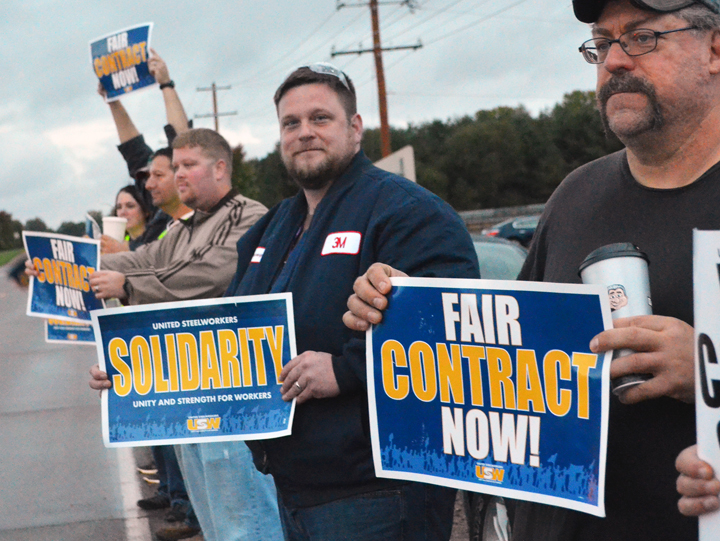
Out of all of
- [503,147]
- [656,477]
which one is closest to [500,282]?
[656,477]

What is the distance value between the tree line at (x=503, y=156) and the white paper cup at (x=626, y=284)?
69.1 metres

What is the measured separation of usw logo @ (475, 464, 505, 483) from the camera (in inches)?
78.5

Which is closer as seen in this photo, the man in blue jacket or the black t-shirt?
the black t-shirt

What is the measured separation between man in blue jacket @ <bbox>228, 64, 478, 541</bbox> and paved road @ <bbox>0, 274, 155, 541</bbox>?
10.5ft

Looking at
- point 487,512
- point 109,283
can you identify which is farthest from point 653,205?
point 109,283

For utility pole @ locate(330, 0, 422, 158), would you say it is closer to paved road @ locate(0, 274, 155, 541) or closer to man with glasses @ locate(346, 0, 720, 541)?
paved road @ locate(0, 274, 155, 541)

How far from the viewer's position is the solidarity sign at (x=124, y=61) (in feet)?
20.7

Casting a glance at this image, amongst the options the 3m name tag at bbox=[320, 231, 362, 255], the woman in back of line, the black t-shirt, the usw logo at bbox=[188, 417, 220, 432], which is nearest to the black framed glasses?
the black t-shirt

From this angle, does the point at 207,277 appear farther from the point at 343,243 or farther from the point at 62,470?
the point at 62,470

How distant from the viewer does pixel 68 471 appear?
706 centimetres

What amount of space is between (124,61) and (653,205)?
5358 millimetres

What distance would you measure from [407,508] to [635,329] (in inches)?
46.6

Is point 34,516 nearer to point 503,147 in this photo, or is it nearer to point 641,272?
point 641,272

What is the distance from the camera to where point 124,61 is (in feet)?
21.0
